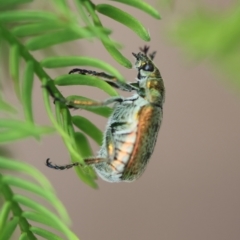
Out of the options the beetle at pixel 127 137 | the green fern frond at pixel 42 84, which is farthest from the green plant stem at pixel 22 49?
the beetle at pixel 127 137

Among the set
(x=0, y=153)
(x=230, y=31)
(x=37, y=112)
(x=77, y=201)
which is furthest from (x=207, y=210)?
(x=230, y=31)

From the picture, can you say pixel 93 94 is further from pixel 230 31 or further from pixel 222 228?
pixel 230 31

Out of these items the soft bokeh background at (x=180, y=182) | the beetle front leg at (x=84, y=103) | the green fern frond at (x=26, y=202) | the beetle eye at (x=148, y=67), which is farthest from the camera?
the soft bokeh background at (x=180, y=182)

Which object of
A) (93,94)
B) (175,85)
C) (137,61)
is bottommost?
(137,61)

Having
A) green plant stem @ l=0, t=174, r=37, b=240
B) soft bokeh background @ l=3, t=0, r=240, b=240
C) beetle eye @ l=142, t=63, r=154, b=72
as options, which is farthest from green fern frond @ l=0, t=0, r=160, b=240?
soft bokeh background @ l=3, t=0, r=240, b=240

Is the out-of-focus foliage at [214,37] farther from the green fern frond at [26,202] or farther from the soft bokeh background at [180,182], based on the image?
the soft bokeh background at [180,182]

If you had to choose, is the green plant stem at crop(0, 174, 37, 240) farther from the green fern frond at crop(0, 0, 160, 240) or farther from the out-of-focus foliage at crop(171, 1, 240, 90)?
the out-of-focus foliage at crop(171, 1, 240, 90)

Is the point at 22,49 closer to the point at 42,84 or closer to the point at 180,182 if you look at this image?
the point at 42,84
